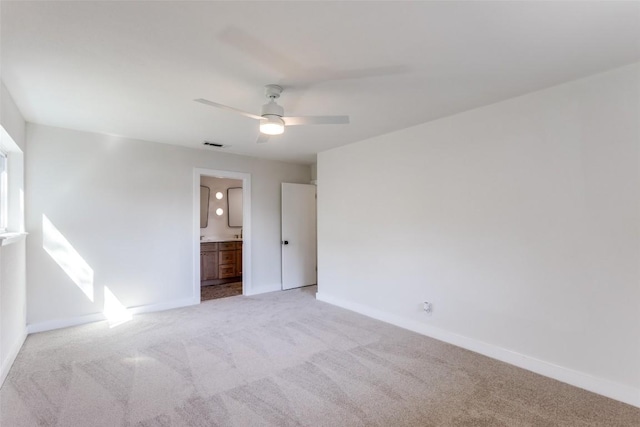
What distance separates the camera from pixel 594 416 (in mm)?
2051

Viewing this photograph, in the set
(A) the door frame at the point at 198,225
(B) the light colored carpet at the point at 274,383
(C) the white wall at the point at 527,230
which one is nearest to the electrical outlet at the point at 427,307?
(C) the white wall at the point at 527,230

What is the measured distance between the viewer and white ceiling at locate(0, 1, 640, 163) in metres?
1.65

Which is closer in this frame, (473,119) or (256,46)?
(256,46)

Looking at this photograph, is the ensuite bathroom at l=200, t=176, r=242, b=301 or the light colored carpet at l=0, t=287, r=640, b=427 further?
the ensuite bathroom at l=200, t=176, r=242, b=301

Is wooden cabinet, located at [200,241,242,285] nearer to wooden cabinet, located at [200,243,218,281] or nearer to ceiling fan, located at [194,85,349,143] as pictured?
wooden cabinet, located at [200,243,218,281]

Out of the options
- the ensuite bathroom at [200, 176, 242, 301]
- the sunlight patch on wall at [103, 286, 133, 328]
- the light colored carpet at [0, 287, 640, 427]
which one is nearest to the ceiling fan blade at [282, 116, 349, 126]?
the light colored carpet at [0, 287, 640, 427]

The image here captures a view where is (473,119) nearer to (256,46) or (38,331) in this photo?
(256,46)

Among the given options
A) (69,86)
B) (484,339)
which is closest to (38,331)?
(69,86)

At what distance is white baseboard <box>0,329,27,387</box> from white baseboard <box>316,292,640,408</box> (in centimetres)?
357

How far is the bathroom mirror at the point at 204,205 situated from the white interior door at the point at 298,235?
205cm

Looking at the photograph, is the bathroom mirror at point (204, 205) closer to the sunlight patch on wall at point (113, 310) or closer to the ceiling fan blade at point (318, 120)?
the sunlight patch on wall at point (113, 310)

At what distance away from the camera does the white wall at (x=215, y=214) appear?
6.71 metres

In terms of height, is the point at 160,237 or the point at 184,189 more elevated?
the point at 184,189

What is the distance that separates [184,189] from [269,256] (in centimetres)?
182
